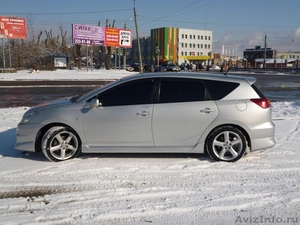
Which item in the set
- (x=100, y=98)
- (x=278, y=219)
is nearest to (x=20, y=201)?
(x=100, y=98)

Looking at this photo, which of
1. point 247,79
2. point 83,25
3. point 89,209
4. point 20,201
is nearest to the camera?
point 89,209

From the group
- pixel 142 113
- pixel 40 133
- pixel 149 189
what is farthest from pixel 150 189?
pixel 40 133

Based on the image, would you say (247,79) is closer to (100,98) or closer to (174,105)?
(174,105)

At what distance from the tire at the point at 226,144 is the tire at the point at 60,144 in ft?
7.44

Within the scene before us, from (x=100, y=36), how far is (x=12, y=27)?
12.6 m

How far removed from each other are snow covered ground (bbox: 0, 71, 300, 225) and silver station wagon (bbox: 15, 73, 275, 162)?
275 millimetres

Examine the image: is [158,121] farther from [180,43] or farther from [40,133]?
[180,43]

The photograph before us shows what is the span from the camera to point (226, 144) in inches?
193

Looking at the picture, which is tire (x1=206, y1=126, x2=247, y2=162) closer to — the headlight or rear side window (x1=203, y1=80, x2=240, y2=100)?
rear side window (x1=203, y1=80, x2=240, y2=100)

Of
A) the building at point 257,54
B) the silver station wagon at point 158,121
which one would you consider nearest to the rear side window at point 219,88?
the silver station wagon at point 158,121

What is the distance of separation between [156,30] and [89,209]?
103647mm

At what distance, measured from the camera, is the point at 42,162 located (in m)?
4.97

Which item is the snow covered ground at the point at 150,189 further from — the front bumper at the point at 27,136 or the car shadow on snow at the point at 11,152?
the front bumper at the point at 27,136

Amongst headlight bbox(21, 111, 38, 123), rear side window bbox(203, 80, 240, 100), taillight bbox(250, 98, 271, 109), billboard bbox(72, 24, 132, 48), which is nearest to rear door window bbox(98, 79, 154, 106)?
rear side window bbox(203, 80, 240, 100)
